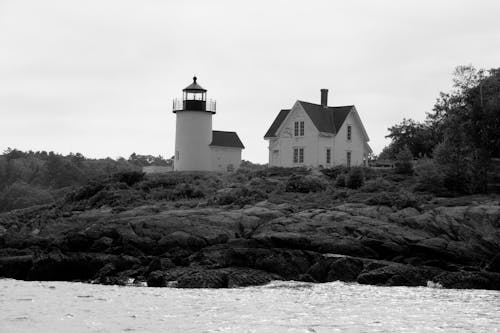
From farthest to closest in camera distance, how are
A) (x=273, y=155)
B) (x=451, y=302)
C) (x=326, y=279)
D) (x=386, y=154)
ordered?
(x=386, y=154) < (x=273, y=155) < (x=326, y=279) < (x=451, y=302)

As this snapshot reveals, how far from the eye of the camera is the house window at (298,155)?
56344 millimetres

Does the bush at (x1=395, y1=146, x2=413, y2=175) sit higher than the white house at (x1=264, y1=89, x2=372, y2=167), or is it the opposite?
the white house at (x1=264, y1=89, x2=372, y2=167)

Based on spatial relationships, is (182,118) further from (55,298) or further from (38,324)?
(38,324)

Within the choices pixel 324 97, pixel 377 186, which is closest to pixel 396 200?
pixel 377 186

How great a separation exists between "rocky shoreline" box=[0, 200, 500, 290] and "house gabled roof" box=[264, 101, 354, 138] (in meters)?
16.4

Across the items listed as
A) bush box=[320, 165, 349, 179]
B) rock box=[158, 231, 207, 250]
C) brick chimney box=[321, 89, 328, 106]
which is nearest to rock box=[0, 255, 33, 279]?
rock box=[158, 231, 207, 250]

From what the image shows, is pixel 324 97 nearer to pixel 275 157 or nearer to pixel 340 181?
pixel 275 157

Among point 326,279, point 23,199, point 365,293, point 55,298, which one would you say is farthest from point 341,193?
point 23,199

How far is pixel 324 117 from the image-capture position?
5653cm

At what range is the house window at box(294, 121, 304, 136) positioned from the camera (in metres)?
55.8

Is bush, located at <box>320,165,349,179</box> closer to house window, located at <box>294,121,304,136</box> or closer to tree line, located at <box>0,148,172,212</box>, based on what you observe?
house window, located at <box>294,121,304,136</box>

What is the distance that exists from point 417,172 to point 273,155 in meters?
12.9

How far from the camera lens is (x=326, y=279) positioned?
104ft

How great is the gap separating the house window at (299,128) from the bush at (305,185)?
937 centimetres
